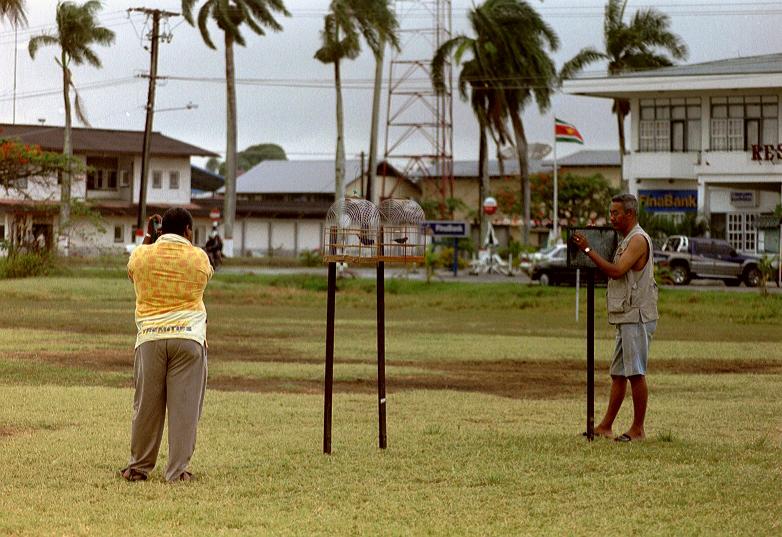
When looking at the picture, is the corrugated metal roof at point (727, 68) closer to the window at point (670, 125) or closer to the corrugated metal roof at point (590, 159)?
the window at point (670, 125)

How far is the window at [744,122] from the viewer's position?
192 feet

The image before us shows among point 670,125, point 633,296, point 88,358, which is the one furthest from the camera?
point 670,125

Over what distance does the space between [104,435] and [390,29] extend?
56.1m

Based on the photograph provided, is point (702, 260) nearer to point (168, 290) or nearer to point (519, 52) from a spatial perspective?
point (519, 52)

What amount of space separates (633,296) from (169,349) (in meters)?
4.14

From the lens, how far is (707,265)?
163ft

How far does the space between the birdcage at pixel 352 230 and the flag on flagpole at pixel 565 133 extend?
4706cm

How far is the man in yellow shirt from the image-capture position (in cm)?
995

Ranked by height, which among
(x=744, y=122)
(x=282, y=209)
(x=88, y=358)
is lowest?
(x=88, y=358)

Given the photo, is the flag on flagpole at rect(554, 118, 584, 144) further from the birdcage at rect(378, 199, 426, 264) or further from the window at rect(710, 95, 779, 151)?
the birdcage at rect(378, 199, 426, 264)

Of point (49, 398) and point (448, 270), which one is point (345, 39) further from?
point (49, 398)

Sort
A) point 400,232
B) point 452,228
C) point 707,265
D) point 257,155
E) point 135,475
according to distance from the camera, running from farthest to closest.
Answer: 1. point 257,155
2. point 452,228
3. point 707,265
4. point 400,232
5. point 135,475

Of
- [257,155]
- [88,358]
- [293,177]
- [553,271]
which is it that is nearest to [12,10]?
[88,358]

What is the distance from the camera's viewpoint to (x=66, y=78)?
7400 centimetres
